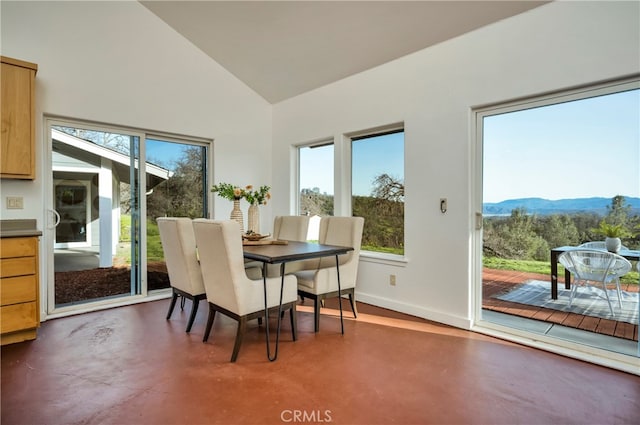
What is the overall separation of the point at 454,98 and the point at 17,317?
4170mm

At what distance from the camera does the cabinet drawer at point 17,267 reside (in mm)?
2562

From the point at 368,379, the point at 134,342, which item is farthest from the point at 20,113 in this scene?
the point at 368,379

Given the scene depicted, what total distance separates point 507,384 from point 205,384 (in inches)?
74.6

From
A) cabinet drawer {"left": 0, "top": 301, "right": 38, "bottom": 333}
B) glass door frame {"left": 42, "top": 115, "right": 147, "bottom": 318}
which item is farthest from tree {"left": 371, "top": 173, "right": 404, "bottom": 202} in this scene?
cabinet drawer {"left": 0, "top": 301, "right": 38, "bottom": 333}

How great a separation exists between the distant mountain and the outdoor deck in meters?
0.54

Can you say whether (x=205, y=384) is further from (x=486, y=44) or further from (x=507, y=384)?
(x=486, y=44)

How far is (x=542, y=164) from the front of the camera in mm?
2680

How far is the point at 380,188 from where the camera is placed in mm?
3914

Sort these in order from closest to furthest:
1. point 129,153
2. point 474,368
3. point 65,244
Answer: point 474,368
point 65,244
point 129,153

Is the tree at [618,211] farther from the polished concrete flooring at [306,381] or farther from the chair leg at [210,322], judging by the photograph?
the chair leg at [210,322]

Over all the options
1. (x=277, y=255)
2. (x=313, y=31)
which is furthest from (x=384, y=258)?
(x=313, y=31)

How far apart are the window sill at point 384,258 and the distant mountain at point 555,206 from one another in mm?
972

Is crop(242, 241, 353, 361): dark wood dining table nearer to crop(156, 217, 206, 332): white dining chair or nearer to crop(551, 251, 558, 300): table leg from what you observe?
crop(156, 217, 206, 332): white dining chair

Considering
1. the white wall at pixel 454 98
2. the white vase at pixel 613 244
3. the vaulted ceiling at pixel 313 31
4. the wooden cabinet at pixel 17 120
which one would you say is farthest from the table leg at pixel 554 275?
the wooden cabinet at pixel 17 120
